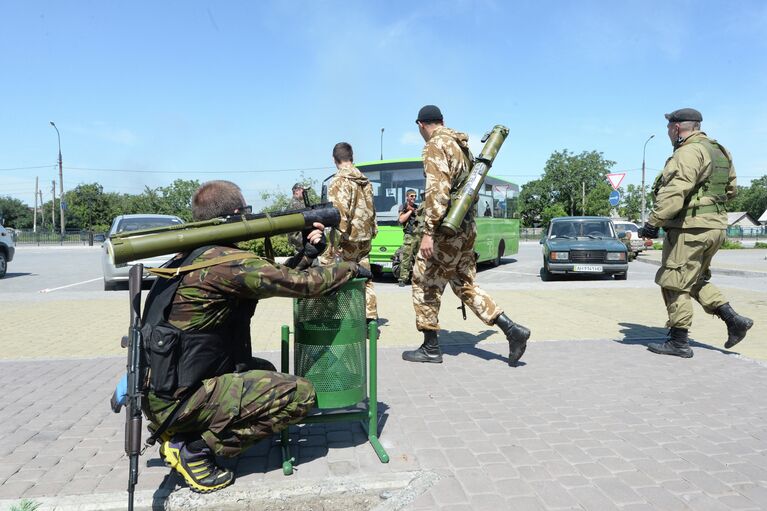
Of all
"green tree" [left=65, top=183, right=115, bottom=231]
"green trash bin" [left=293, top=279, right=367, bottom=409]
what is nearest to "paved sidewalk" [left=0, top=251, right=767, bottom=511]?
"green trash bin" [left=293, top=279, right=367, bottom=409]

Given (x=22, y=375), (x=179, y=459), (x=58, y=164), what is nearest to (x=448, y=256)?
(x=179, y=459)

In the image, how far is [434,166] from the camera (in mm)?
4688

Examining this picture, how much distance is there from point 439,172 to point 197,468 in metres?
2.88

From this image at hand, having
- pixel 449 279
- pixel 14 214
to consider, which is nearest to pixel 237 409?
pixel 449 279

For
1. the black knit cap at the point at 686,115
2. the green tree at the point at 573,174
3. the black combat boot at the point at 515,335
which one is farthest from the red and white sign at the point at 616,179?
the green tree at the point at 573,174

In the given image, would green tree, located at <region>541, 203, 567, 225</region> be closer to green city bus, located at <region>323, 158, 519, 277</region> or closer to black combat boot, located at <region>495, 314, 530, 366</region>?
green city bus, located at <region>323, 158, 519, 277</region>

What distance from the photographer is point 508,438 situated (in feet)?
11.3

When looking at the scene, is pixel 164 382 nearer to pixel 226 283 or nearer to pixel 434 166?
pixel 226 283

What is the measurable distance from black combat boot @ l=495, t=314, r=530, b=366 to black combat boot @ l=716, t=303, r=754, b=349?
2.07 meters

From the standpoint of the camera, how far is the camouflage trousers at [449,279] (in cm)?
491

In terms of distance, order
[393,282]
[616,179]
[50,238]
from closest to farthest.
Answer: [393,282] → [616,179] → [50,238]

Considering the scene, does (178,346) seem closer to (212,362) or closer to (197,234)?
(212,362)

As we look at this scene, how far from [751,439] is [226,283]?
318 cm

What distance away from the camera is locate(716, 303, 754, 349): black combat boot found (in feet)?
17.6
